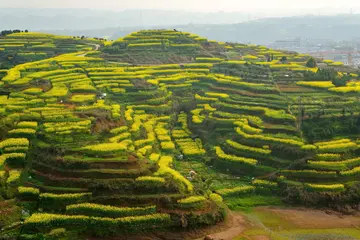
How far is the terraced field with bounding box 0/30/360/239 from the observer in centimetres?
2522

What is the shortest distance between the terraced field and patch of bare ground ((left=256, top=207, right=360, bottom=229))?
829mm

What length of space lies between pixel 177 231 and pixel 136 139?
1242cm

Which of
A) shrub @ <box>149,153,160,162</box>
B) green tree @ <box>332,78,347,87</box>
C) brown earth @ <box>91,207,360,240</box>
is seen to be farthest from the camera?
green tree @ <box>332,78,347,87</box>

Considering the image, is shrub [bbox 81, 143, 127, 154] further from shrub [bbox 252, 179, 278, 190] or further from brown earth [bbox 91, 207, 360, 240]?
shrub [bbox 252, 179, 278, 190]

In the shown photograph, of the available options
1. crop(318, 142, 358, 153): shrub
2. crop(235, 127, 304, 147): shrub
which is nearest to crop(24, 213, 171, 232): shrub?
crop(235, 127, 304, 147): shrub

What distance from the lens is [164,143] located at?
36750mm

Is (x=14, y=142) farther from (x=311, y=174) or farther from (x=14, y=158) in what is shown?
(x=311, y=174)

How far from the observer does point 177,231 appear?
81.3ft

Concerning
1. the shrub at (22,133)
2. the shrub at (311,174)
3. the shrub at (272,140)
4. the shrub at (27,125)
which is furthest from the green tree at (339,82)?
the shrub at (22,133)

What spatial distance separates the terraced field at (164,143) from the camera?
82.7ft

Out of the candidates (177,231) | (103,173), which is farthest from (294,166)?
(103,173)

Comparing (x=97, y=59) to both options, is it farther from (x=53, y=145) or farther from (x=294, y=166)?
(x=294, y=166)

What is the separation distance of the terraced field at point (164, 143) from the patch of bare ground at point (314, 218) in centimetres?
83

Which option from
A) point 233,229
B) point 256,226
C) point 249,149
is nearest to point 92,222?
point 233,229
